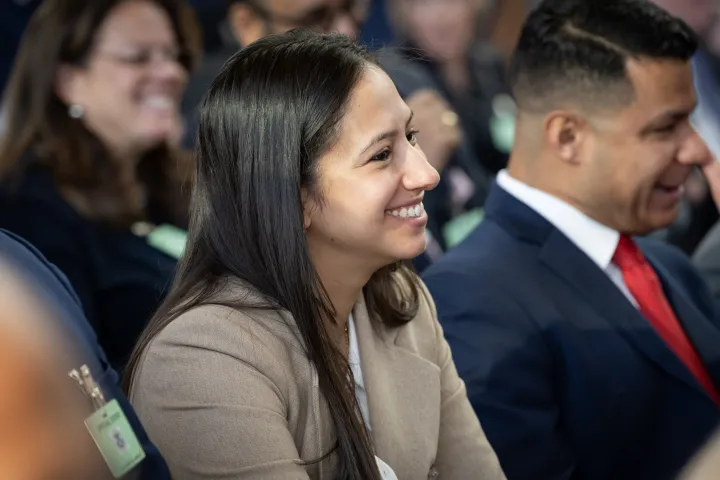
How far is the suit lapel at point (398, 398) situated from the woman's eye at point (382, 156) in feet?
0.83

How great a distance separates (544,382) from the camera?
2.03 m

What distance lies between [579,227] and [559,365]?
313 mm

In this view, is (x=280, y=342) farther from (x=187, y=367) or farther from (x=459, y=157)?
(x=459, y=157)

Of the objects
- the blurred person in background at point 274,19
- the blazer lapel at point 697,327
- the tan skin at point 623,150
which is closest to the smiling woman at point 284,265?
the tan skin at point 623,150

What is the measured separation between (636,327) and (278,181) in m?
0.93

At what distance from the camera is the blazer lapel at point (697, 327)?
224 cm

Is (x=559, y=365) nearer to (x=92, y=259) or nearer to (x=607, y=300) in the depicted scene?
(x=607, y=300)

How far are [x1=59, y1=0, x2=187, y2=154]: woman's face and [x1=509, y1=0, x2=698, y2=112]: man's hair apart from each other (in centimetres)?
128

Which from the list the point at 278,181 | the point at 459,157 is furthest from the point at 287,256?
the point at 459,157

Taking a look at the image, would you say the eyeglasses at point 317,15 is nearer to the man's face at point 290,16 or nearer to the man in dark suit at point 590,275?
the man's face at point 290,16

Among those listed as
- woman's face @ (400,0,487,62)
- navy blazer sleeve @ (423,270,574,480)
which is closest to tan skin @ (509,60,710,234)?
navy blazer sleeve @ (423,270,574,480)

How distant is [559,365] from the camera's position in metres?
2.08

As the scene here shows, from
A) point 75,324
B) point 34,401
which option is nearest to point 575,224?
point 75,324

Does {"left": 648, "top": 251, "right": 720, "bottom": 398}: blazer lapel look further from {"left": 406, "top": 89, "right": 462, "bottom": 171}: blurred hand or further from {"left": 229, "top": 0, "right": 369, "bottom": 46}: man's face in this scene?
{"left": 229, "top": 0, "right": 369, "bottom": 46}: man's face
